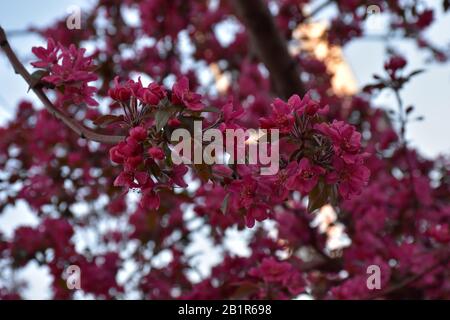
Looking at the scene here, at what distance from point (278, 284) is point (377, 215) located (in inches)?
38.0

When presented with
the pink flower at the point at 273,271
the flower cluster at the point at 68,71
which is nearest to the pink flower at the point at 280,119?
the flower cluster at the point at 68,71

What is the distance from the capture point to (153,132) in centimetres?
114

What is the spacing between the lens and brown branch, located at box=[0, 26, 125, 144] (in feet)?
3.84

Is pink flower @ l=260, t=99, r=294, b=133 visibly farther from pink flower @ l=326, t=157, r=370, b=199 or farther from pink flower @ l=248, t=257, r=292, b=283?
pink flower @ l=248, t=257, r=292, b=283

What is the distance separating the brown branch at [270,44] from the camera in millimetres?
2695

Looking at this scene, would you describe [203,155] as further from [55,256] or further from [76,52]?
[55,256]

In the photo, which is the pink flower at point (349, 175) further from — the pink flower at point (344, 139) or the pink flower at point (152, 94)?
the pink flower at point (152, 94)

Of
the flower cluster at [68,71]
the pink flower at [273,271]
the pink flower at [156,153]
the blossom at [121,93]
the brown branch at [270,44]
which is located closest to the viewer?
the pink flower at [156,153]

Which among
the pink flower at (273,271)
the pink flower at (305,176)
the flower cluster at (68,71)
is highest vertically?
the flower cluster at (68,71)

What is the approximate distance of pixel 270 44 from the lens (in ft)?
9.09

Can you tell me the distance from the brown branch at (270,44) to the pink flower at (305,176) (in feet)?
5.62

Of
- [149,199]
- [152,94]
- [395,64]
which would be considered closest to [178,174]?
[149,199]

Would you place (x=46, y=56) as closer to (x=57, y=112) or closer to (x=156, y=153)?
(x=57, y=112)

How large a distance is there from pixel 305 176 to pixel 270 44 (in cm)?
174
